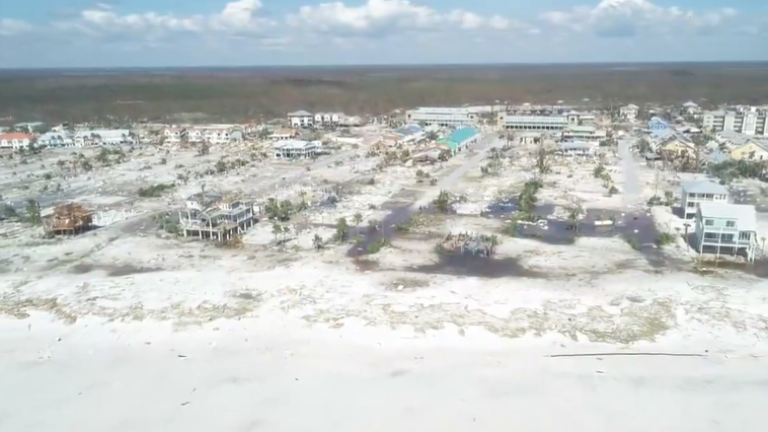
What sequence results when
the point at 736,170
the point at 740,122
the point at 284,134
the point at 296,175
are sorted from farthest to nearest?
1. the point at 740,122
2. the point at 284,134
3. the point at 296,175
4. the point at 736,170

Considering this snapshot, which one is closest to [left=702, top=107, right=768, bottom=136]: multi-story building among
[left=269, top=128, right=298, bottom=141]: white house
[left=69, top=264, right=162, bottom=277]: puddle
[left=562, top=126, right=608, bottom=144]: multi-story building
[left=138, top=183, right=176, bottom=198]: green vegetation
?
[left=562, top=126, right=608, bottom=144]: multi-story building

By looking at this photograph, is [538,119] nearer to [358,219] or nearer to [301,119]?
[301,119]

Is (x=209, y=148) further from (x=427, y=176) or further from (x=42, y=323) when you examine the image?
(x=42, y=323)

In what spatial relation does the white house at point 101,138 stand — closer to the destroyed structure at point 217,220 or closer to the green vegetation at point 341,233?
the destroyed structure at point 217,220

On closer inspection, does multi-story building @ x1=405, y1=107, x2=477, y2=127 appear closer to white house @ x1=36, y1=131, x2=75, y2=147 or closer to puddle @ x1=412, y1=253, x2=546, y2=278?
white house @ x1=36, y1=131, x2=75, y2=147

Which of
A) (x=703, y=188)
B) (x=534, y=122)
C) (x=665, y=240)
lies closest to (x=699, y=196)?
(x=703, y=188)

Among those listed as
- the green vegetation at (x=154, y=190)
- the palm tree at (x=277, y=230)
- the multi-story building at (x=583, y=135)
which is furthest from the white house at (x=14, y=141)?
the multi-story building at (x=583, y=135)
